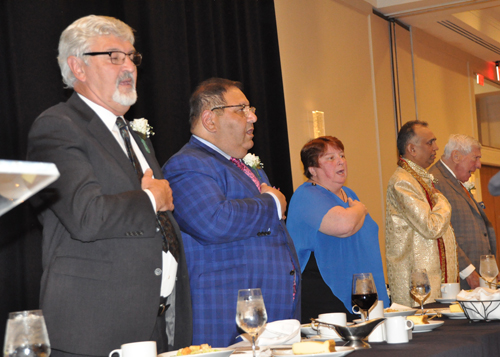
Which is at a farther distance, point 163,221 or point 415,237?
point 415,237

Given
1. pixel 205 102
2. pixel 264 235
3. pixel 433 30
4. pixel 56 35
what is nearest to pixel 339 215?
pixel 264 235

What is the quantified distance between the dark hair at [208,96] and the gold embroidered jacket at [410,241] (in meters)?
1.48

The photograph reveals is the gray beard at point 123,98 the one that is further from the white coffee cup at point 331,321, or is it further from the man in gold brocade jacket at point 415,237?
the man in gold brocade jacket at point 415,237

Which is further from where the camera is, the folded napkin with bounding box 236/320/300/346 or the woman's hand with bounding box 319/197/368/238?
the woman's hand with bounding box 319/197/368/238

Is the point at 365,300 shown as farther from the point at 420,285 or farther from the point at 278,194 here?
the point at 278,194

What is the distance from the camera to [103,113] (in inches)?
80.7

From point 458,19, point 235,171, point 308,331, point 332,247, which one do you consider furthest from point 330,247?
point 458,19

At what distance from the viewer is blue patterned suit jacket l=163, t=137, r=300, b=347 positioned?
228cm

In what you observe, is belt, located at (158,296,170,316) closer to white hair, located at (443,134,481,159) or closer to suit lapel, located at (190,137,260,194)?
suit lapel, located at (190,137,260,194)

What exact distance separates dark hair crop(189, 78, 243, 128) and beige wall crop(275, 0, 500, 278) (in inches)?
96.6

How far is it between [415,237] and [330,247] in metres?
0.94

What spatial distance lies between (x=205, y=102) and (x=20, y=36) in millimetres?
916

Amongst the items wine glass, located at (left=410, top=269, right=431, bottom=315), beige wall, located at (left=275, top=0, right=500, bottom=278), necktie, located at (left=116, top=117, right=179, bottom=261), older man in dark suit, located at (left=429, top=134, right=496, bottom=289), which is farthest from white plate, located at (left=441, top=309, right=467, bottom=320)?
beige wall, located at (left=275, top=0, right=500, bottom=278)

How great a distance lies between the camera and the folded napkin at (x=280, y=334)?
1.67m
